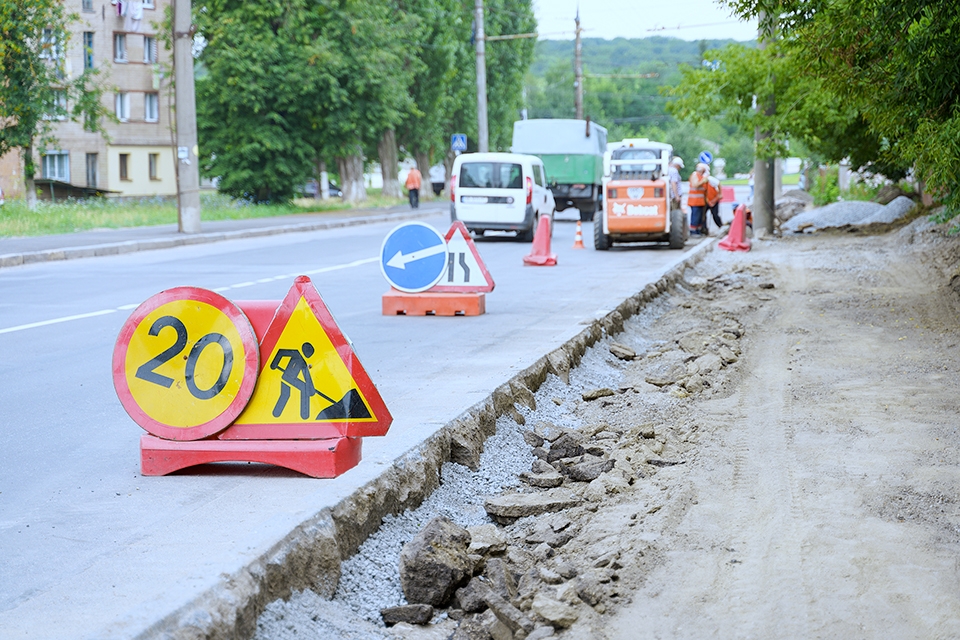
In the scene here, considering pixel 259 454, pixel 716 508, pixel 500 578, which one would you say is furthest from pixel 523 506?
pixel 259 454

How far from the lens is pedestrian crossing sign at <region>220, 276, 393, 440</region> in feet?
17.3

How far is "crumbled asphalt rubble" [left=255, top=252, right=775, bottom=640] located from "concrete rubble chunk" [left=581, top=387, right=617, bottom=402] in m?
0.01

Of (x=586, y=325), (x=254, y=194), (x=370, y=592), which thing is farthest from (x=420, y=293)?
(x=254, y=194)

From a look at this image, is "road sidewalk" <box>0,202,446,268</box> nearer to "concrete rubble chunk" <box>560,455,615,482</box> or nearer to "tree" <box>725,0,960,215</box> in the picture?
"tree" <box>725,0,960,215</box>

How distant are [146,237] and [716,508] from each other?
72.9ft

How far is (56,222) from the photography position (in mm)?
28719

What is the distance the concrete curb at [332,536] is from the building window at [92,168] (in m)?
56.4

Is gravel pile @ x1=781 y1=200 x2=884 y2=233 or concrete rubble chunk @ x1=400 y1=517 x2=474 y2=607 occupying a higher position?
gravel pile @ x1=781 y1=200 x2=884 y2=233

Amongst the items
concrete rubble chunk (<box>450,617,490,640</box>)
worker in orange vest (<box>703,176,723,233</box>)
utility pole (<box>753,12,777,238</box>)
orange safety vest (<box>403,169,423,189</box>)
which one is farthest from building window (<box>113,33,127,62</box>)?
concrete rubble chunk (<box>450,617,490,640</box>)

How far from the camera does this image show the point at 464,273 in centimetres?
1212

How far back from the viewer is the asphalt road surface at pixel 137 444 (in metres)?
3.93

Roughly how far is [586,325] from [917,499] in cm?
556

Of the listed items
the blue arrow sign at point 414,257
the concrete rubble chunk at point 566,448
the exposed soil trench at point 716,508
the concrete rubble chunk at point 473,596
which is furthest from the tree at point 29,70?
the concrete rubble chunk at point 473,596

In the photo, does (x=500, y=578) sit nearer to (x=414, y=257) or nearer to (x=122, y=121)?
(x=414, y=257)
